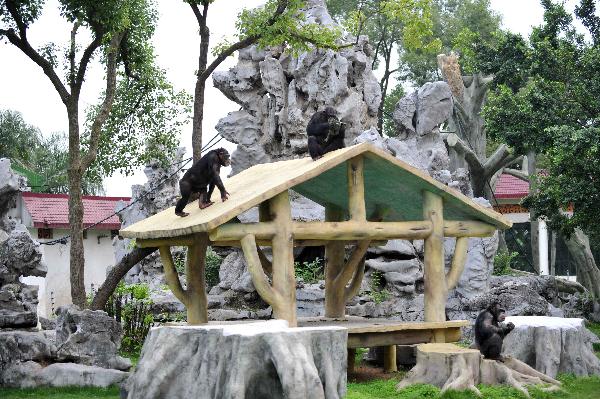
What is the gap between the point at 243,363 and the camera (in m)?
8.37

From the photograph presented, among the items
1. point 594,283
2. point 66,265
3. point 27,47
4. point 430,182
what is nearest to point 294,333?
point 430,182

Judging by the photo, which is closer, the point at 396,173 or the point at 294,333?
the point at 294,333

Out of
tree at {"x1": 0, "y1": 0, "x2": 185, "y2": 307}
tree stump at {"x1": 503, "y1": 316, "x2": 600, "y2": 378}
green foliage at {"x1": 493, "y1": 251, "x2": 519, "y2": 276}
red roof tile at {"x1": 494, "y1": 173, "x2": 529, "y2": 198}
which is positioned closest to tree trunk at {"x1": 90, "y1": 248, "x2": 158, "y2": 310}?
tree at {"x1": 0, "y1": 0, "x2": 185, "y2": 307}

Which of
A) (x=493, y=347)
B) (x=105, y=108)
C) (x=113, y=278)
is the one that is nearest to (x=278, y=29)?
(x=105, y=108)

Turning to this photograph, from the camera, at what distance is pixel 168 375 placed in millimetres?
9125

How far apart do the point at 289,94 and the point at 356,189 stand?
8.77 meters

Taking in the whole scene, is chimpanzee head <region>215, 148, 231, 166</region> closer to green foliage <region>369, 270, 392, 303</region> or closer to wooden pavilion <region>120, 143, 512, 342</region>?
wooden pavilion <region>120, 143, 512, 342</region>

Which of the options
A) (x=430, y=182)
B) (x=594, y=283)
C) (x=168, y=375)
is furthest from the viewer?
(x=594, y=283)

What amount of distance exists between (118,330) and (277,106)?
8986mm

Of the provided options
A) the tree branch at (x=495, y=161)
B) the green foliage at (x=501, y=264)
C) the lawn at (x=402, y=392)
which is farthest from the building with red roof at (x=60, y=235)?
the lawn at (x=402, y=392)

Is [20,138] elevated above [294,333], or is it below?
above

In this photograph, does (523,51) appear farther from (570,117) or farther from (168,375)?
(168,375)

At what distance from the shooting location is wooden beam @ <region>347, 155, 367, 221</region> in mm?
Result: 13242

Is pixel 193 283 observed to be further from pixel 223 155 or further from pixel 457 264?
pixel 457 264
